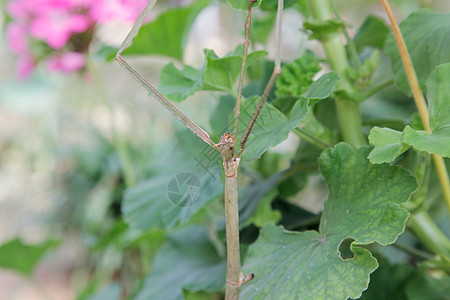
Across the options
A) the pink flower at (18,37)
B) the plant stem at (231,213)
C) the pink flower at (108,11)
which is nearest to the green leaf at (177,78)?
the plant stem at (231,213)

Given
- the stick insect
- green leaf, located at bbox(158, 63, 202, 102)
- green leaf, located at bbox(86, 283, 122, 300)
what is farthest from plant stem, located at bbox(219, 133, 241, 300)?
green leaf, located at bbox(86, 283, 122, 300)

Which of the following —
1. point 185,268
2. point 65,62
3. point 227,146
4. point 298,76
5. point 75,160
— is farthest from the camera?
point 75,160

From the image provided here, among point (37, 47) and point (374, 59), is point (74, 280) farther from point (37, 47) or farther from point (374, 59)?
point (374, 59)

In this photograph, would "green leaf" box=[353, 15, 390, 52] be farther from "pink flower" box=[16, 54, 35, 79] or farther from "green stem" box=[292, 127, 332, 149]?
"pink flower" box=[16, 54, 35, 79]

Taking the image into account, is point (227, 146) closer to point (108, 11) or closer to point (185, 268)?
point (185, 268)

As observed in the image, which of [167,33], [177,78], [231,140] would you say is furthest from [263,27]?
[231,140]

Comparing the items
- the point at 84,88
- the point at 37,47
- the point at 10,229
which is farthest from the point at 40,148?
the point at 37,47

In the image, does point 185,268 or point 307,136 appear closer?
point 307,136
